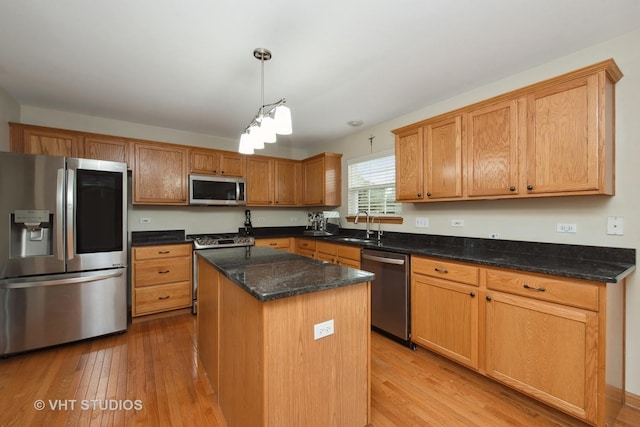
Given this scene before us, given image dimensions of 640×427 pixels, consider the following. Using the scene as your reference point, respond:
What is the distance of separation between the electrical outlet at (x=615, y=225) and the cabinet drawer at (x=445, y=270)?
90 cm

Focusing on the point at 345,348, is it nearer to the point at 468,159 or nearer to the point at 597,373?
the point at 597,373

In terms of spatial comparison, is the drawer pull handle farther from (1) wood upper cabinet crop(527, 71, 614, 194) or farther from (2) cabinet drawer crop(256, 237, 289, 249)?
(2) cabinet drawer crop(256, 237, 289, 249)

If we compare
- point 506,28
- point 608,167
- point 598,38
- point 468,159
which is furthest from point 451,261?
point 598,38

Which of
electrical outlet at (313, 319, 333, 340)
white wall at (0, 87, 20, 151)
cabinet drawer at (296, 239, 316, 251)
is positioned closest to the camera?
electrical outlet at (313, 319, 333, 340)

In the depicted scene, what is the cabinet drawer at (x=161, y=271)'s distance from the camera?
3.23 meters

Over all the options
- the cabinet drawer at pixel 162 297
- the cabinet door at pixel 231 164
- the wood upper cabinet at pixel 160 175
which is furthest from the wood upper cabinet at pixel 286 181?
the cabinet drawer at pixel 162 297

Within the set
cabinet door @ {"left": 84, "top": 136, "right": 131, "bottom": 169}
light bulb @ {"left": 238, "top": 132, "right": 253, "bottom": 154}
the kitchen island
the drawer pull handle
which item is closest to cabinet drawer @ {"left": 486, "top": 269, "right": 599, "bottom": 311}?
the drawer pull handle

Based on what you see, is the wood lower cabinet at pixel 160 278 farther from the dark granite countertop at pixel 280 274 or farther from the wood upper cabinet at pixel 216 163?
the dark granite countertop at pixel 280 274

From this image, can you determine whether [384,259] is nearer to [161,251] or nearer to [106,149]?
[161,251]

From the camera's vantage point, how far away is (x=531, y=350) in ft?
5.87

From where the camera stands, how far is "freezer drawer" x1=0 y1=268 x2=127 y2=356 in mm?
2434

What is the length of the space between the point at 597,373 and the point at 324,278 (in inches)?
63.9

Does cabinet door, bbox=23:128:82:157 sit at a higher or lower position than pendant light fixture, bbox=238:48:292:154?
higher

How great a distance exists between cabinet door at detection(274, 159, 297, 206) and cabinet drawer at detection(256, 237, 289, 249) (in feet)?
2.23
